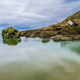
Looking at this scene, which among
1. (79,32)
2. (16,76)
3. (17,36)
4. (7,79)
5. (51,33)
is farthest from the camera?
(17,36)

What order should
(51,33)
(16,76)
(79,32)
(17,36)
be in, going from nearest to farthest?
(16,76)
(79,32)
(51,33)
(17,36)

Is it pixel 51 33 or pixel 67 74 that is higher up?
pixel 51 33

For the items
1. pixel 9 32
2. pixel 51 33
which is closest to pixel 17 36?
pixel 9 32

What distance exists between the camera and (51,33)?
42.8 meters

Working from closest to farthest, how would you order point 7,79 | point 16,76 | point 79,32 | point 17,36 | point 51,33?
point 7,79
point 16,76
point 79,32
point 51,33
point 17,36

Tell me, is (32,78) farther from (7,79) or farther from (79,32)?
(79,32)

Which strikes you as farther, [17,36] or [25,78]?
[17,36]

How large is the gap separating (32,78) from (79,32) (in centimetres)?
3323

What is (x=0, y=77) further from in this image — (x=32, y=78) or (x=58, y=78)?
(x=58, y=78)

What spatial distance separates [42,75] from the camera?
5.71 meters

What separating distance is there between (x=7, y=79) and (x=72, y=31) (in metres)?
34.3

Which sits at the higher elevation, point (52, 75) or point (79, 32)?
point (79, 32)

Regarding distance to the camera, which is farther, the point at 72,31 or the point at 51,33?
the point at 51,33

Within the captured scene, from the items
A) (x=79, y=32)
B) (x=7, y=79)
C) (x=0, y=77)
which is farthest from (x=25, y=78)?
(x=79, y=32)
